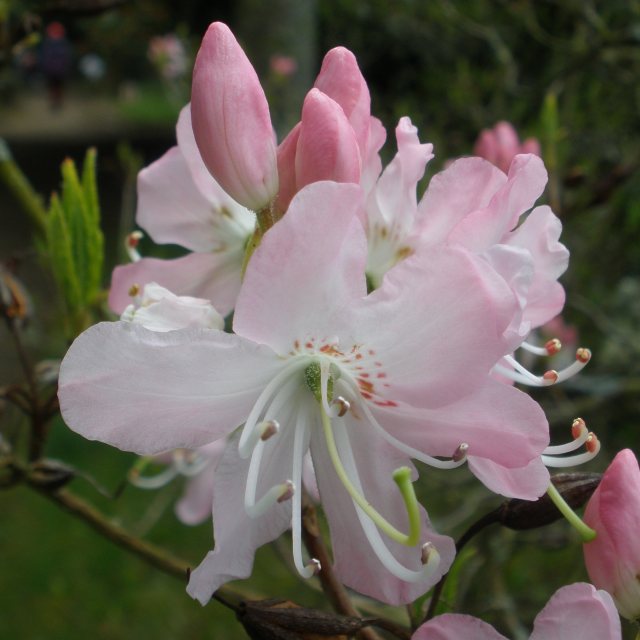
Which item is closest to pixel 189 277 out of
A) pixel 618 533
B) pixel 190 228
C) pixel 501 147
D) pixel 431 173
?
pixel 190 228

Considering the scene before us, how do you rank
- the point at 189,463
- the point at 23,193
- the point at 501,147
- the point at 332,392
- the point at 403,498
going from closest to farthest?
the point at 403,498 → the point at 332,392 → the point at 189,463 → the point at 23,193 → the point at 501,147

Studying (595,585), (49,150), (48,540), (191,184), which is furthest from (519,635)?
(49,150)

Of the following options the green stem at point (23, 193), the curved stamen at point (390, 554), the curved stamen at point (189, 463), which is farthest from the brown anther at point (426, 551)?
the green stem at point (23, 193)

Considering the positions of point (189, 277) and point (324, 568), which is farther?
point (189, 277)

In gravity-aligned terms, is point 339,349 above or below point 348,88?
below

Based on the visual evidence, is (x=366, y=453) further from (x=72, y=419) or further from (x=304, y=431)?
(x=72, y=419)

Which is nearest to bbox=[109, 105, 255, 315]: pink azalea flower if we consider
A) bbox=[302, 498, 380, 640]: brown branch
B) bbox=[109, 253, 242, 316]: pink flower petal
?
bbox=[109, 253, 242, 316]: pink flower petal

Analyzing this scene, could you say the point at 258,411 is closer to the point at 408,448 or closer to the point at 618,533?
the point at 408,448
